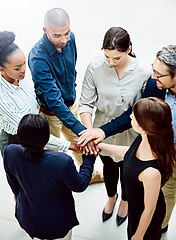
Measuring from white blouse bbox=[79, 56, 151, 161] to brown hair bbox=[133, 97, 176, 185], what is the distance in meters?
0.52

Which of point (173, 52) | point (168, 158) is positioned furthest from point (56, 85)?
point (168, 158)

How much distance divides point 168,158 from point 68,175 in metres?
0.53

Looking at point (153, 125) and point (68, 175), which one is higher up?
point (153, 125)

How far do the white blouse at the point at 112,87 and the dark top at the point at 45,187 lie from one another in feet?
1.50

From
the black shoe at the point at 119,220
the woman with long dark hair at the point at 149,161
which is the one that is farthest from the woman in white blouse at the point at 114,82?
the black shoe at the point at 119,220

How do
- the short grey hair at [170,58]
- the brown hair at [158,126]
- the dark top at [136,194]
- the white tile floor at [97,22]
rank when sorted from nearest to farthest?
the brown hair at [158,126], the dark top at [136,194], the short grey hair at [170,58], the white tile floor at [97,22]

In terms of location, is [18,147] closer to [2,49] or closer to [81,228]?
[2,49]

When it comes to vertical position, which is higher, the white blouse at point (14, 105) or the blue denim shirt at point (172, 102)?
the blue denim shirt at point (172, 102)

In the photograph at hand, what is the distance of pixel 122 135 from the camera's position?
Result: 2441 mm

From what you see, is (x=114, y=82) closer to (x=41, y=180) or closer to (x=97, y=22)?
(x=41, y=180)

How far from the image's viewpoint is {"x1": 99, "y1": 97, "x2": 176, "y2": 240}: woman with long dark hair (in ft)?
5.44

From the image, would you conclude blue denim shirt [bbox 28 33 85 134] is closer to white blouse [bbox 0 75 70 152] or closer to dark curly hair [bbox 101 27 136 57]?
white blouse [bbox 0 75 70 152]

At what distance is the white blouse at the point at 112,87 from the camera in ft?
7.23

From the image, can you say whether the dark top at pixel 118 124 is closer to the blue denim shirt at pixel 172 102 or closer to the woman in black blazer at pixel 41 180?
the blue denim shirt at pixel 172 102
